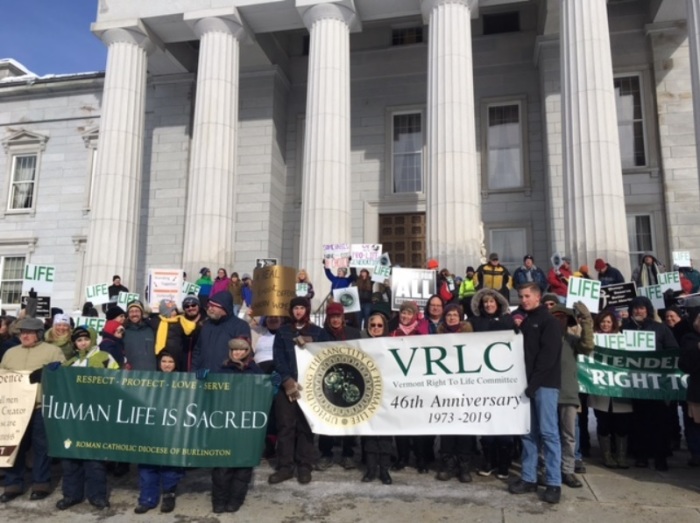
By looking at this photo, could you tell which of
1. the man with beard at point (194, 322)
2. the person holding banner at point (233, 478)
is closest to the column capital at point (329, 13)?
the man with beard at point (194, 322)

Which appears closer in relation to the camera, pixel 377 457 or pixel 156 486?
pixel 156 486

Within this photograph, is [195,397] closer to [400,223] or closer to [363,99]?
[400,223]

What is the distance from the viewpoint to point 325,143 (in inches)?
695

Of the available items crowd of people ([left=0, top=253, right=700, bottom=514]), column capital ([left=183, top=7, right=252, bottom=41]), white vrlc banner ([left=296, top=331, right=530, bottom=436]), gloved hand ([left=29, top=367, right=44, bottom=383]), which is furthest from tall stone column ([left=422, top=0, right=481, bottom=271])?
gloved hand ([left=29, top=367, right=44, bottom=383])

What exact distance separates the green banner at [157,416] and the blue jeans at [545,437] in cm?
271

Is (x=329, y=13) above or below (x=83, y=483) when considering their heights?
above

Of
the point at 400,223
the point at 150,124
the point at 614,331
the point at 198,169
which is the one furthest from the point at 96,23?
the point at 614,331

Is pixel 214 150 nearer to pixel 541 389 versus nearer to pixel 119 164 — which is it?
pixel 119 164

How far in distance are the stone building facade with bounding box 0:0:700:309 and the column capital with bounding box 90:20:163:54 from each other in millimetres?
64

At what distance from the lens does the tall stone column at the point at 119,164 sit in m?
18.7

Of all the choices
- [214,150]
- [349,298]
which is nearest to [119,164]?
[214,150]

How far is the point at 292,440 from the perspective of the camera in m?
6.98

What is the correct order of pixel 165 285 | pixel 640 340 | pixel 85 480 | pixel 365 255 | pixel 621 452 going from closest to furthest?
pixel 85 480 → pixel 621 452 → pixel 640 340 → pixel 165 285 → pixel 365 255

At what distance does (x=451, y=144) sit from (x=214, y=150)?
705 cm
